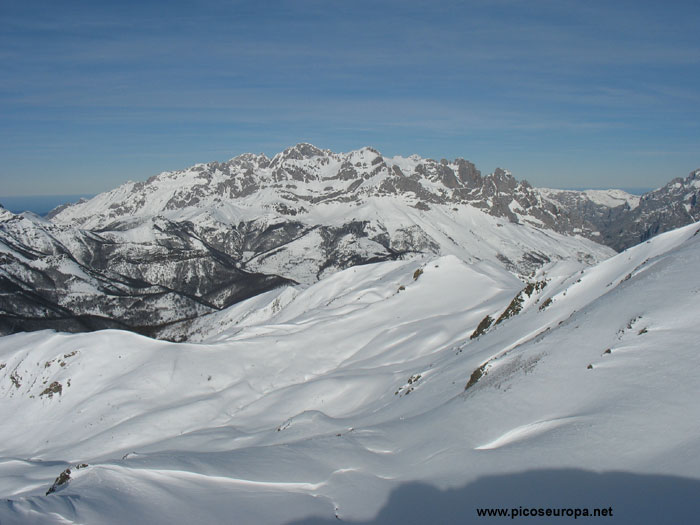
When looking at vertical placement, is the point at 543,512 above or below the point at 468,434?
above

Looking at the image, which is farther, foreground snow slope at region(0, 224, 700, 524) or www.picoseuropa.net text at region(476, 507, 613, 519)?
foreground snow slope at region(0, 224, 700, 524)

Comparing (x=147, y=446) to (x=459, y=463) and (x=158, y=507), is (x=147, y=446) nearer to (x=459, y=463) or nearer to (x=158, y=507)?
(x=158, y=507)

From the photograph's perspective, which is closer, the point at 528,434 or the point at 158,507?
the point at 158,507

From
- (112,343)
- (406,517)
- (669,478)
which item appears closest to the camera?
(669,478)

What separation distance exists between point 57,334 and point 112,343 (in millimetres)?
17290

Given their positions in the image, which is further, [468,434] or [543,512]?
[468,434]

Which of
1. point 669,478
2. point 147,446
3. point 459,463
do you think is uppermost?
point 669,478

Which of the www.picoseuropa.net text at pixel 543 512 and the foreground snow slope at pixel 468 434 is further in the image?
the foreground snow slope at pixel 468 434

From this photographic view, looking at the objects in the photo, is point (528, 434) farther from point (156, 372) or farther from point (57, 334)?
point (57, 334)

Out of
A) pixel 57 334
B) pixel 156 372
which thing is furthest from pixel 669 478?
pixel 57 334

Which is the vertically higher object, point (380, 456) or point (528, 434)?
point (528, 434)

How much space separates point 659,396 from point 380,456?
9.73m

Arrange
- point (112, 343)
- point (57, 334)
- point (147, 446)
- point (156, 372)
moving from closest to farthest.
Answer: point (147, 446) → point (156, 372) → point (112, 343) → point (57, 334)

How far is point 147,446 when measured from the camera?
43.4m
